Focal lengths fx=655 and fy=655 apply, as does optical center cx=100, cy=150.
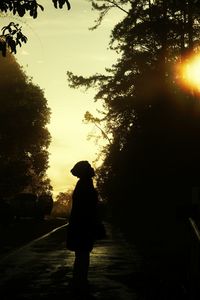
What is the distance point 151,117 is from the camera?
3100 cm

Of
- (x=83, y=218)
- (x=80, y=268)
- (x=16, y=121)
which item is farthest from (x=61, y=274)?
(x=16, y=121)

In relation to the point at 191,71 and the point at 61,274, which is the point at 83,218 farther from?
the point at 191,71

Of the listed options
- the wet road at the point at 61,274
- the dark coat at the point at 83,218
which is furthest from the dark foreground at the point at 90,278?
the dark coat at the point at 83,218

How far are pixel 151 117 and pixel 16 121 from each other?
83.4 feet

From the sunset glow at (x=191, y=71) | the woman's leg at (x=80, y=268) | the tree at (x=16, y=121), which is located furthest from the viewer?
the tree at (x=16, y=121)

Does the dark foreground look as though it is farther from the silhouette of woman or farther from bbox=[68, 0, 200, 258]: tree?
bbox=[68, 0, 200, 258]: tree

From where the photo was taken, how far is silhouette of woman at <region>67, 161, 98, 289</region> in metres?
9.69

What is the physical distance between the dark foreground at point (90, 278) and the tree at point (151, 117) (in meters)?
5.35

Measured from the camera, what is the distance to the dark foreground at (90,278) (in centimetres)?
977

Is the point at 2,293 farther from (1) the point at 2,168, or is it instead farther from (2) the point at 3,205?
(1) the point at 2,168

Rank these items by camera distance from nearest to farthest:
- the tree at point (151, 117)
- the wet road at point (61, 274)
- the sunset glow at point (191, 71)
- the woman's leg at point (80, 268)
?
the woman's leg at point (80, 268) < the wet road at point (61, 274) < the tree at point (151, 117) < the sunset glow at point (191, 71)

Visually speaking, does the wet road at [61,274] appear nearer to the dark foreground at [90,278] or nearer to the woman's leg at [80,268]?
the dark foreground at [90,278]

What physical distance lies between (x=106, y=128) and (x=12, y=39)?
39765mm

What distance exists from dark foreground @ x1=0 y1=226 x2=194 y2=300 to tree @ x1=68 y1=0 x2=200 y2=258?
5.35 m
